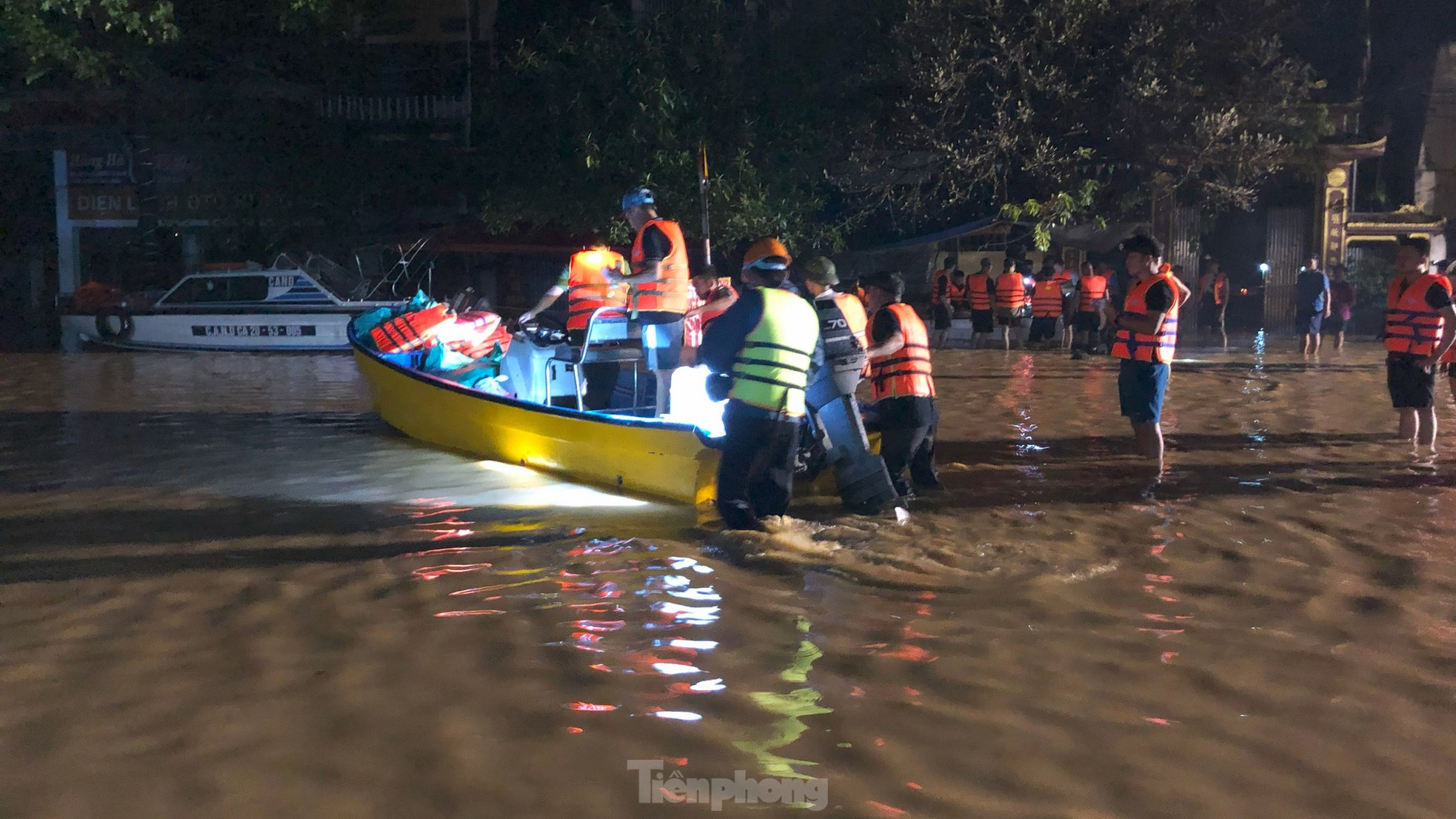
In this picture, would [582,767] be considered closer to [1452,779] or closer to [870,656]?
[870,656]

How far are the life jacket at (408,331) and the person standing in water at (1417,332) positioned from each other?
803 centimetres

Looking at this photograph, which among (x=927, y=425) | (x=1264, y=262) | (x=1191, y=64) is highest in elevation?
(x=1191, y=64)

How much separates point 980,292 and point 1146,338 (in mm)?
13664

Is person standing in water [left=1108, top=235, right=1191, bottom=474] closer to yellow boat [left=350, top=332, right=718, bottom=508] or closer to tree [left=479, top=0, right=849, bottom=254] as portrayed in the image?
yellow boat [left=350, top=332, right=718, bottom=508]

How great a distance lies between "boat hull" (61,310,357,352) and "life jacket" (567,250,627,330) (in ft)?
43.2

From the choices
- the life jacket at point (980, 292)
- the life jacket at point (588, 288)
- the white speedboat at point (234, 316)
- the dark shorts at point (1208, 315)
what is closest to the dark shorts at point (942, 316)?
the life jacket at point (980, 292)

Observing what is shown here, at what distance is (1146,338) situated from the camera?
29.1ft

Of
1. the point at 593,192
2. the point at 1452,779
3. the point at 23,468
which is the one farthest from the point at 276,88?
the point at 1452,779

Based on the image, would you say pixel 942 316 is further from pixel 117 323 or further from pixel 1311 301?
pixel 117 323

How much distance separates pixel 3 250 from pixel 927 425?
31.5 m

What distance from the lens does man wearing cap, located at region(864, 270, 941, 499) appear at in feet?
26.1

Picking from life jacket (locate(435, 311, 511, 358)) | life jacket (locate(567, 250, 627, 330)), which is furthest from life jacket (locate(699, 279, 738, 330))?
life jacket (locate(435, 311, 511, 358))

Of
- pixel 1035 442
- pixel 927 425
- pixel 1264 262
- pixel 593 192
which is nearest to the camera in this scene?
pixel 927 425

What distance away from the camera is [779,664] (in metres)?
4.85
